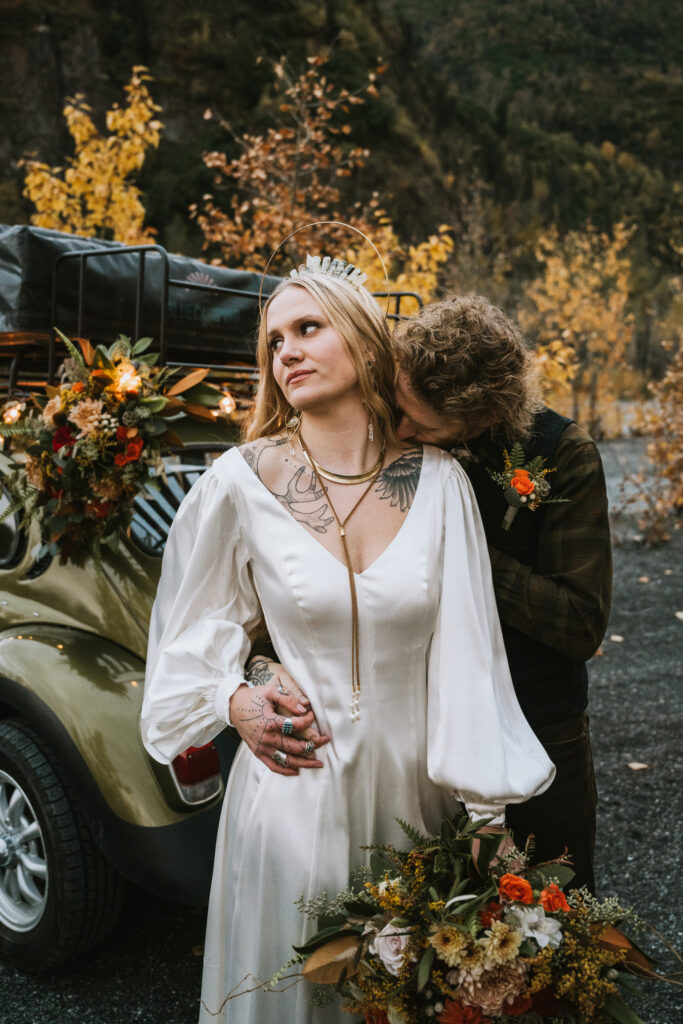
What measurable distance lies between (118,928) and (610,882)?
1.97m

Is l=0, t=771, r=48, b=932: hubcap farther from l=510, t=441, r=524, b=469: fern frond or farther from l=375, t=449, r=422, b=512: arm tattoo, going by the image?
l=510, t=441, r=524, b=469: fern frond

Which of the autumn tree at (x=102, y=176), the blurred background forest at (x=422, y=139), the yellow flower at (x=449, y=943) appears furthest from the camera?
the blurred background forest at (x=422, y=139)

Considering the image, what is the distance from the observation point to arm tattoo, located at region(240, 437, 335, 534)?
169cm

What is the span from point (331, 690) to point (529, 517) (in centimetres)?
59

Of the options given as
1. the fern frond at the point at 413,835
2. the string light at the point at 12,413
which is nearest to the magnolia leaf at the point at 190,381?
the string light at the point at 12,413

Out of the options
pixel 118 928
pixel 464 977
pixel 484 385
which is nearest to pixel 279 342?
pixel 484 385

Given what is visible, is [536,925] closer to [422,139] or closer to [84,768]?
[84,768]

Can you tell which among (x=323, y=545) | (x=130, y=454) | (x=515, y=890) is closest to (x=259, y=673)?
(x=323, y=545)

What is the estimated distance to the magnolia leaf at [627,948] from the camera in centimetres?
147

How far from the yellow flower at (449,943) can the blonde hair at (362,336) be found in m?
0.97

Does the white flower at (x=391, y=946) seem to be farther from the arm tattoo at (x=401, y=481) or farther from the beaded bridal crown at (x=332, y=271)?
the beaded bridal crown at (x=332, y=271)

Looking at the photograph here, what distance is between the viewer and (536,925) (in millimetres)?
1418

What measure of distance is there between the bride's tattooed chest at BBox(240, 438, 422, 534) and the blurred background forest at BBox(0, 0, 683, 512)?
3.91m

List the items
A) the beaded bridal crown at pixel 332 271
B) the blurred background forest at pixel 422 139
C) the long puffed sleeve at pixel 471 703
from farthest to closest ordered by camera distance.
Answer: the blurred background forest at pixel 422 139, the beaded bridal crown at pixel 332 271, the long puffed sleeve at pixel 471 703
